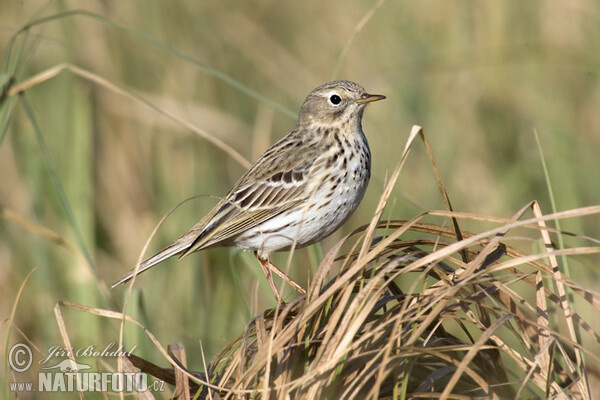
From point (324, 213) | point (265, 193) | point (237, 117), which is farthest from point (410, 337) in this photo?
point (237, 117)

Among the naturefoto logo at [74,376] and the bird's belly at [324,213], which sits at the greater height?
the bird's belly at [324,213]

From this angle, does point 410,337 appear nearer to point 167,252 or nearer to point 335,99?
point 167,252

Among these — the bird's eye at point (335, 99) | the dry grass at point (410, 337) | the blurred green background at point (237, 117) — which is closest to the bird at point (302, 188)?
the bird's eye at point (335, 99)

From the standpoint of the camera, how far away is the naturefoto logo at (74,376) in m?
3.41

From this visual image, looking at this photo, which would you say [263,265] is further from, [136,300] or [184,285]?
[184,285]

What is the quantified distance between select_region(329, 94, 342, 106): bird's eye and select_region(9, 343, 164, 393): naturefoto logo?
2.27 meters

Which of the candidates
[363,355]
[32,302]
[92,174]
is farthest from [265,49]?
[363,355]

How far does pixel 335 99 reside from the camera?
5691 millimetres

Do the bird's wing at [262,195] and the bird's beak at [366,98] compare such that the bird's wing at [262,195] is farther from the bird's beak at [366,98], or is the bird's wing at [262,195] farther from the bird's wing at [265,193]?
the bird's beak at [366,98]

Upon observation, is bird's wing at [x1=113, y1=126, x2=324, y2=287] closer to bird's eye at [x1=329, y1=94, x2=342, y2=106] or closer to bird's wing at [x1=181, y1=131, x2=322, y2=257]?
bird's wing at [x1=181, y1=131, x2=322, y2=257]

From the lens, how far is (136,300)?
4.64 metres

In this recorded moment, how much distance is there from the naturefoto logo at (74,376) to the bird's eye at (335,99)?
2.27 metres

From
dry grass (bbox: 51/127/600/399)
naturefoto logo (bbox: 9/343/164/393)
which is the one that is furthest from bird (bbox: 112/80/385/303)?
dry grass (bbox: 51/127/600/399)

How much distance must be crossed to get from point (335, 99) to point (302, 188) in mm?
726
